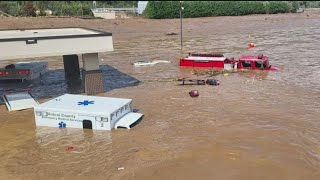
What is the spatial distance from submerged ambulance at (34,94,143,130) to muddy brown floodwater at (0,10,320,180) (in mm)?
333

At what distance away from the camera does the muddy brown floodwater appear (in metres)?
12.9

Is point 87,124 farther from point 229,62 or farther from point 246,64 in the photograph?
point 246,64

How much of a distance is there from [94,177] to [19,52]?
9307mm

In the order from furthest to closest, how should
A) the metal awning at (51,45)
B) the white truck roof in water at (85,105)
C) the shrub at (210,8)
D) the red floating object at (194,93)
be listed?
the shrub at (210,8) → the red floating object at (194,93) → the metal awning at (51,45) → the white truck roof in water at (85,105)

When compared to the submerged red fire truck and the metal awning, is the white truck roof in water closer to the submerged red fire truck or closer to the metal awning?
the metal awning

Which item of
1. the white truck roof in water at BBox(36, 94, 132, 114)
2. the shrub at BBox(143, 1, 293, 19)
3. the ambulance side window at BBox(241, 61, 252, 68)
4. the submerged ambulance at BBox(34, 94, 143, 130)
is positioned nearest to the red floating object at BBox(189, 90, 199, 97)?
the submerged ambulance at BBox(34, 94, 143, 130)

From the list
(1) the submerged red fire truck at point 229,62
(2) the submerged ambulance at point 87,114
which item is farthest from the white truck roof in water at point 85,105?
(1) the submerged red fire truck at point 229,62

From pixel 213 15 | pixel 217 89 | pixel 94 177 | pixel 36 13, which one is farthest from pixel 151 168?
pixel 213 15

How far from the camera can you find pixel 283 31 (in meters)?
58.3

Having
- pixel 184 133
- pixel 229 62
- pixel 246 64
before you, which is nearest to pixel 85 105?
pixel 184 133

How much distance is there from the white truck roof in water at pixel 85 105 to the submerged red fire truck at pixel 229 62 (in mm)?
13739

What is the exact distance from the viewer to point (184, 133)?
16.1 meters

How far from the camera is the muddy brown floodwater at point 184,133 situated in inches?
508

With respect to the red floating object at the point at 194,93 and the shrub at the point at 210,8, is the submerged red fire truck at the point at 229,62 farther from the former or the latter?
the shrub at the point at 210,8
